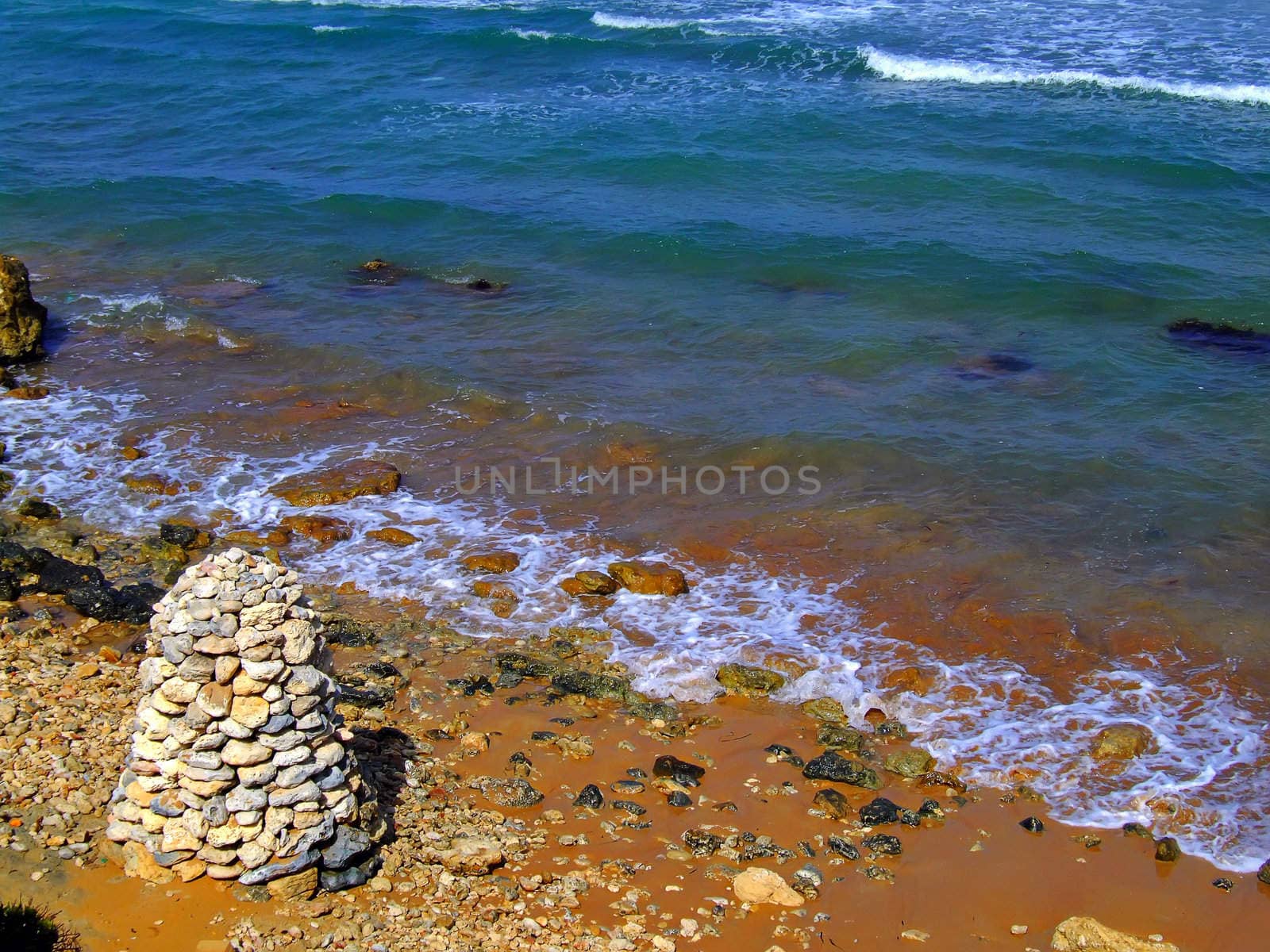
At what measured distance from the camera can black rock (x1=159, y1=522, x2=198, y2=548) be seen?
1271 centimetres

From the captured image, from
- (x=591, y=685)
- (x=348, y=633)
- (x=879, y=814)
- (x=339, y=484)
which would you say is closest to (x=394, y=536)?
(x=339, y=484)

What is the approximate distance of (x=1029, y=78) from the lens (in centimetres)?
2927

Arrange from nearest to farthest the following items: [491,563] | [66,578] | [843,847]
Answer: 1. [843,847]
2. [66,578]
3. [491,563]

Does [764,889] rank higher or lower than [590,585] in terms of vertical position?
higher

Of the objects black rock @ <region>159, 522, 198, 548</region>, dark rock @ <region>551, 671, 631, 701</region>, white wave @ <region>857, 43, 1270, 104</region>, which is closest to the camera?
dark rock @ <region>551, 671, 631, 701</region>

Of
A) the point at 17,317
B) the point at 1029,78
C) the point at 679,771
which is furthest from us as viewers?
the point at 1029,78

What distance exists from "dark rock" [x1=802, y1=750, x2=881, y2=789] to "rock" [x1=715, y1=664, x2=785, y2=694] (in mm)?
1195

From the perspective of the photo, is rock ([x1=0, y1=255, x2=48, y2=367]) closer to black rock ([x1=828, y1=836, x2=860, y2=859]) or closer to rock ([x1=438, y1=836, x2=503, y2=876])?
rock ([x1=438, y1=836, x2=503, y2=876])

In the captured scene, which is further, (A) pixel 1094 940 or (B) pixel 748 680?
(B) pixel 748 680

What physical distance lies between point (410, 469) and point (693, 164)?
13736mm

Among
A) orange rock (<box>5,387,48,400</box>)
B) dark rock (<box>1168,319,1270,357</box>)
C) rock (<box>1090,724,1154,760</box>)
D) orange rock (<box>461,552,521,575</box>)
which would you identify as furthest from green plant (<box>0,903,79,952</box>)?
dark rock (<box>1168,319,1270,357</box>)

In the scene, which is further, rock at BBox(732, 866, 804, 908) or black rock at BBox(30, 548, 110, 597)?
black rock at BBox(30, 548, 110, 597)

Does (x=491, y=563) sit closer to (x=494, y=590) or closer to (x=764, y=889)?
(x=494, y=590)

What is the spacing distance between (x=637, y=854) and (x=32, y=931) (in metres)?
3.95
